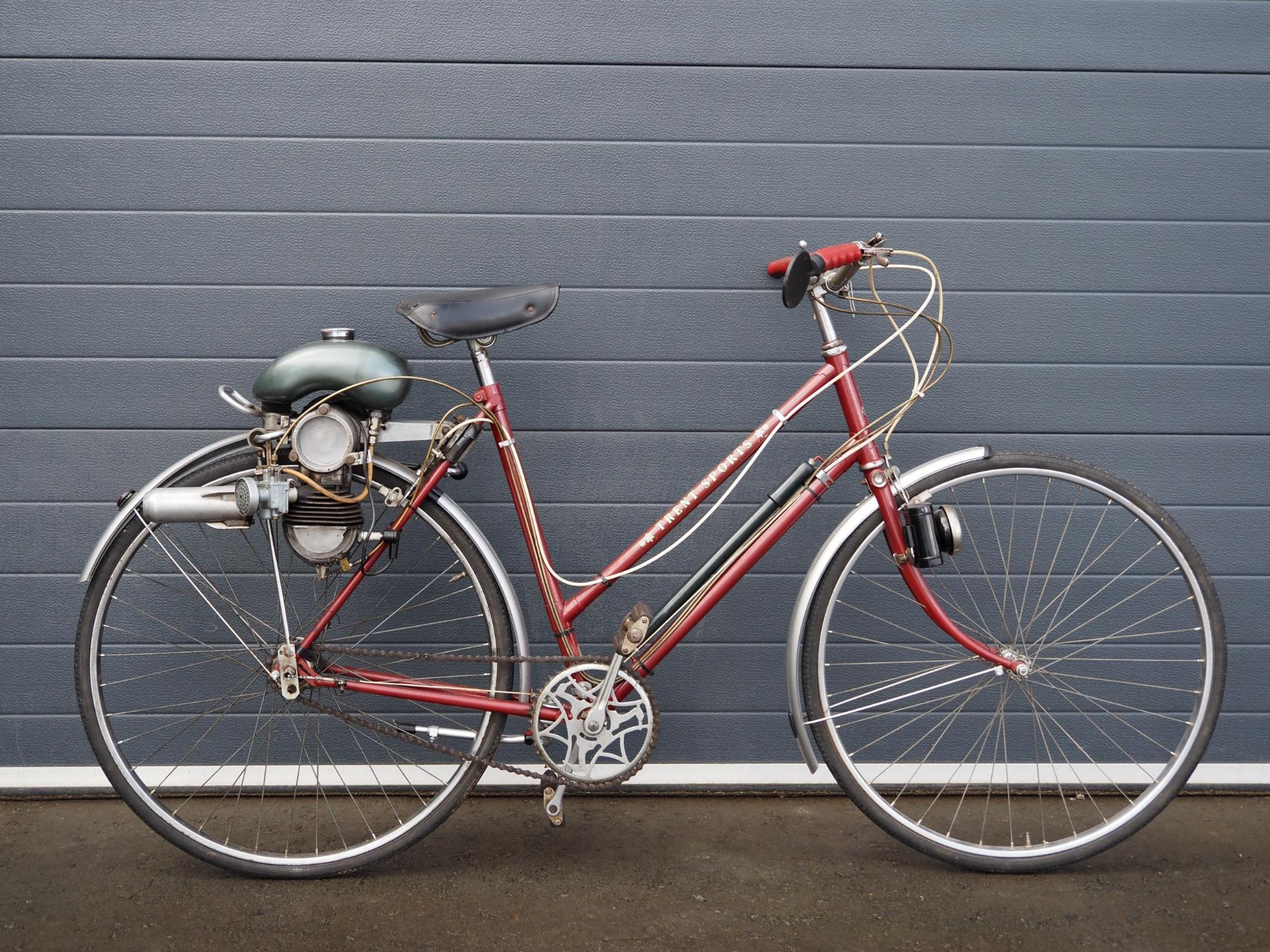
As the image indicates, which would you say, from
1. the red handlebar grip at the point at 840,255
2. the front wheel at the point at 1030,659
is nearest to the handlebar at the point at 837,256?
the red handlebar grip at the point at 840,255

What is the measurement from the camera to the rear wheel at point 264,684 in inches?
104

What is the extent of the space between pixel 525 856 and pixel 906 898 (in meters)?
0.88

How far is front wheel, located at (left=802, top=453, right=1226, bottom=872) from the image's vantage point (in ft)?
8.82

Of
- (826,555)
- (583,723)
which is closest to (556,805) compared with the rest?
(583,723)

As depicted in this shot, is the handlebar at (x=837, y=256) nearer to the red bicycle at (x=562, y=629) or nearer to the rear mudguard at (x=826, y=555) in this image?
the red bicycle at (x=562, y=629)

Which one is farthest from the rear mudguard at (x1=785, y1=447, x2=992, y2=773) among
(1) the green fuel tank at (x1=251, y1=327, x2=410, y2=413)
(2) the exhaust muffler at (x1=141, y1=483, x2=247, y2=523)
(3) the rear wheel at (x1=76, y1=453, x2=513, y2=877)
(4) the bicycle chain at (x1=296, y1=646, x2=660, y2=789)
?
(2) the exhaust muffler at (x1=141, y1=483, x2=247, y2=523)

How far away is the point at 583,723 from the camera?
2234 millimetres

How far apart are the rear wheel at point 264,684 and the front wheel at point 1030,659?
1061 millimetres

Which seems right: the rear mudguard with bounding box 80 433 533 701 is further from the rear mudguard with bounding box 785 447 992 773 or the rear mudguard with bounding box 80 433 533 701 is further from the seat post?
the rear mudguard with bounding box 785 447 992 773

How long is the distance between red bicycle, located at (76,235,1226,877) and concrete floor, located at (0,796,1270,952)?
11 centimetres

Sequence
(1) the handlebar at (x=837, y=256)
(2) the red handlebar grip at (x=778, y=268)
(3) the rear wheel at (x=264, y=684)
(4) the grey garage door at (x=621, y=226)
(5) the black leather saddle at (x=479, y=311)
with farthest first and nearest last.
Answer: (3) the rear wheel at (x=264, y=684)
(4) the grey garage door at (x=621, y=226)
(2) the red handlebar grip at (x=778, y=268)
(5) the black leather saddle at (x=479, y=311)
(1) the handlebar at (x=837, y=256)

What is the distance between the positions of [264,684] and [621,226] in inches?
60.5

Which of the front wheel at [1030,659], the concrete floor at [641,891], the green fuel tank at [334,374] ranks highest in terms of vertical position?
the green fuel tank at [334,374]

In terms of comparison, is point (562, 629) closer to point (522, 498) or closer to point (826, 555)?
point (522, 498)
